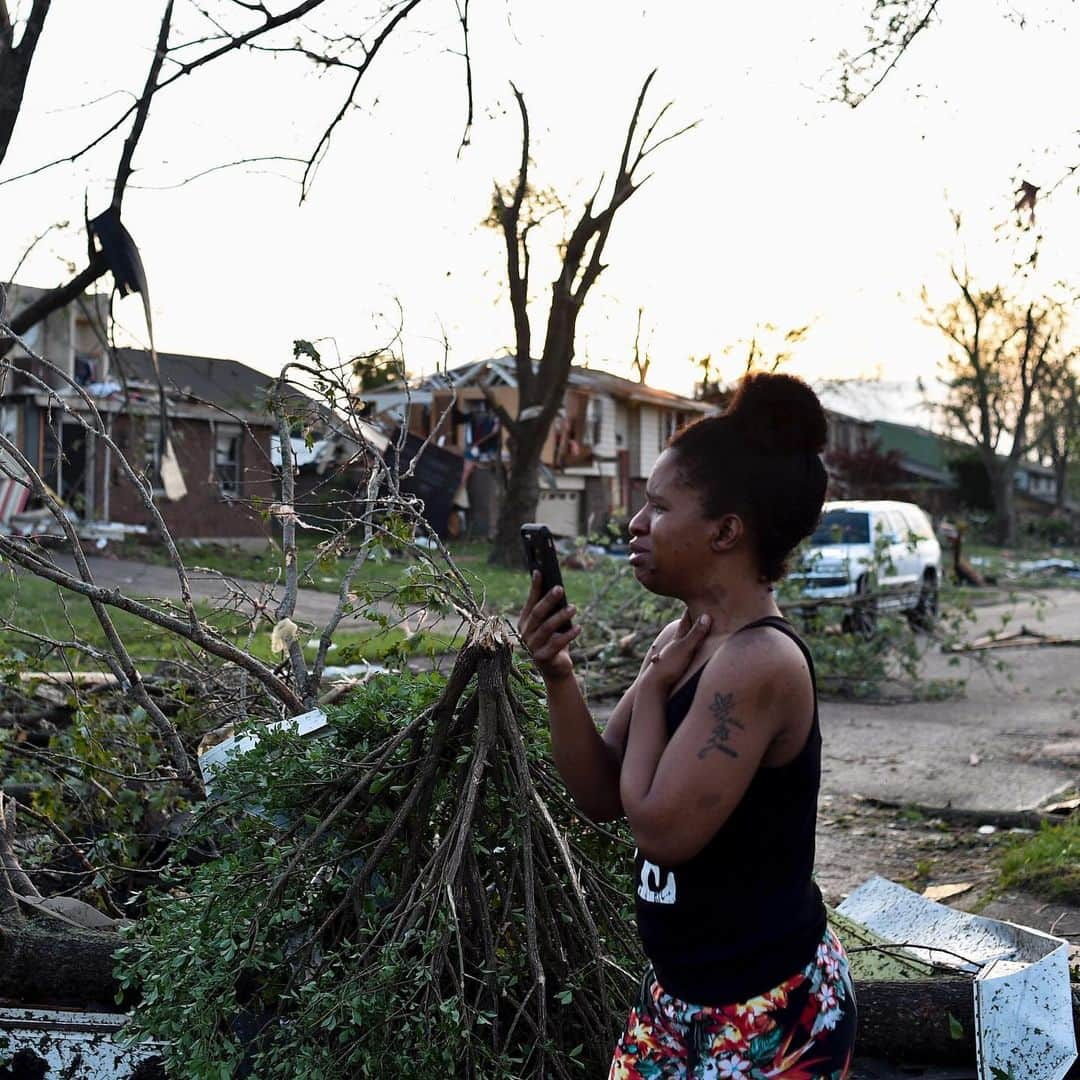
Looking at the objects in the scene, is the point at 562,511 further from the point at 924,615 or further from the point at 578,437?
the point at 924,615

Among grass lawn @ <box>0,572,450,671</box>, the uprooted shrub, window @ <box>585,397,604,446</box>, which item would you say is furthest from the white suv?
window @ <box>585,397,604,446</box>

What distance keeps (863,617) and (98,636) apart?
6578mm

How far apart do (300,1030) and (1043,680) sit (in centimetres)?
1104

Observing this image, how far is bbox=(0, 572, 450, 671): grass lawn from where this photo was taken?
4.34 meters

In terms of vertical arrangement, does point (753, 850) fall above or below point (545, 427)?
below

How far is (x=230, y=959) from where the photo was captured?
271cm

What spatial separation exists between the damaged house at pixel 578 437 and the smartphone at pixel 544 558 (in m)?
27.5

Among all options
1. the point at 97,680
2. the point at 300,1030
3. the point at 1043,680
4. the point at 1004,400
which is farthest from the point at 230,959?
the point at 1004,400

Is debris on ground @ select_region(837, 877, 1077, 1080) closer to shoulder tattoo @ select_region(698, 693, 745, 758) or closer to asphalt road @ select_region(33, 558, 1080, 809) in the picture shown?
shoulder tattoo @ select_region(698, 693, 745, 758)

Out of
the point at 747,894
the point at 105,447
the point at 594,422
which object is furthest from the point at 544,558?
the point at 594,422

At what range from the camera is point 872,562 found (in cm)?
1118

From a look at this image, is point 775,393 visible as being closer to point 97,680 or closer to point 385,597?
point 385,597

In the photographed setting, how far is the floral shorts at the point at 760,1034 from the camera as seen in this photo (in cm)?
186

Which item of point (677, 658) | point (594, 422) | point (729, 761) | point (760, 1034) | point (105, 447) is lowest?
point (760, 1034)
